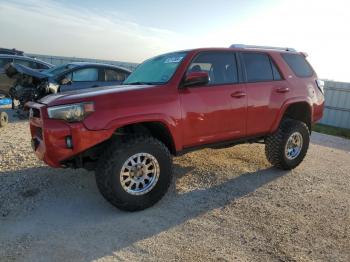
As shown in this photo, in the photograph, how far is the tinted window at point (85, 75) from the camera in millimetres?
9758

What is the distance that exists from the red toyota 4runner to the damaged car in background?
11.0 feet

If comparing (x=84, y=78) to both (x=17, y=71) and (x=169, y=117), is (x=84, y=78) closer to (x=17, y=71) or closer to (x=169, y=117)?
(x=17, y=71)

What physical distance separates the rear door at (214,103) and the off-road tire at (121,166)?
Result: 469 millimetres

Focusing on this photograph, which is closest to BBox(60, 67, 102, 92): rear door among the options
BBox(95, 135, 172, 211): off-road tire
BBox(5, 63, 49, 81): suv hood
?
BBox(5, 63, 49, 81): suv hood

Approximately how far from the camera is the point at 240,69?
514cm

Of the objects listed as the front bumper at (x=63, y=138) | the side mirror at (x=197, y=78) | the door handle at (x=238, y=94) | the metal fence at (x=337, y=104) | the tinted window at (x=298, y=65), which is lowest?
the metal fence at (x=337, y=104)

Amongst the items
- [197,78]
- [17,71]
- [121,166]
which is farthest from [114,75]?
[121,166]

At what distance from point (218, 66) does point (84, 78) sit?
591 centimetres

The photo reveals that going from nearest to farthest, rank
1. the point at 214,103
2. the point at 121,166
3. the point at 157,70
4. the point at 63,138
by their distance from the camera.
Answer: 1. the point at 63,138
2. the point at 121,166
3. the point at 214,103
4. the point at 157,70

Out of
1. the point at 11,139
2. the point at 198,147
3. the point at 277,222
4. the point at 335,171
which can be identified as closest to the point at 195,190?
the point at 198,147

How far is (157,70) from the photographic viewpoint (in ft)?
16.2

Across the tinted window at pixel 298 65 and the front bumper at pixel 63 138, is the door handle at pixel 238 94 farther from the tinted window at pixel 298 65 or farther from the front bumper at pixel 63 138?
the front bumper at pixel 63 138

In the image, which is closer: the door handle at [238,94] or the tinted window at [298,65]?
the door handle at [238,94]

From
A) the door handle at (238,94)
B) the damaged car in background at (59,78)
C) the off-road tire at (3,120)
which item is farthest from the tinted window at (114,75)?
the door handle at (238,94)
